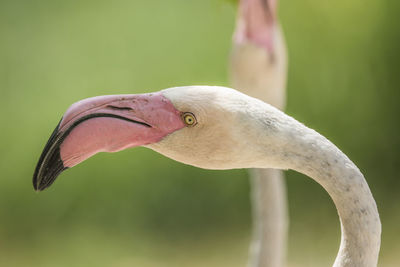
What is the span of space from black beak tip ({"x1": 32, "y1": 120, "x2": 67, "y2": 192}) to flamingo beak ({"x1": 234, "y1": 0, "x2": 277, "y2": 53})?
94 cm

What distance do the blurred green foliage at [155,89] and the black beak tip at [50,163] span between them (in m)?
2.74

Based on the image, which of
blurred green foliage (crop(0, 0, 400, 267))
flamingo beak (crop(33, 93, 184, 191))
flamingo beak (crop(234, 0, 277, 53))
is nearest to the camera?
flamingo beak (crop(33, 93, 184, 191))

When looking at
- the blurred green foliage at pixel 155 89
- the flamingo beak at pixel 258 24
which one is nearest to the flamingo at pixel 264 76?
the flamingo beak at pixel 258 24

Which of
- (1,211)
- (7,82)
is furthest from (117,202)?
(7,82)

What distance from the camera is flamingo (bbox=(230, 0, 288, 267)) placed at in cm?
181

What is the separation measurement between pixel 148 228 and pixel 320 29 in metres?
1.73

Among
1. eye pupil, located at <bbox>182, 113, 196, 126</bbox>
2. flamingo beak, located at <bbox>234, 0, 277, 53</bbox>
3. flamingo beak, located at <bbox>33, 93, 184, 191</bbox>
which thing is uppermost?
flamingo beak, located at <bbox>234, 0, 277, 53</bbox>

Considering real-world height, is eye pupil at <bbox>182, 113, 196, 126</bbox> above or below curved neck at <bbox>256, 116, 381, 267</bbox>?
above

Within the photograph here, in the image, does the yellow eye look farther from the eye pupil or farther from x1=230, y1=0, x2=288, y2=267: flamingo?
x1=230, y1=0, x2=288, y2=267: flamingo

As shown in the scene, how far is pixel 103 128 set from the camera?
3.24 feet

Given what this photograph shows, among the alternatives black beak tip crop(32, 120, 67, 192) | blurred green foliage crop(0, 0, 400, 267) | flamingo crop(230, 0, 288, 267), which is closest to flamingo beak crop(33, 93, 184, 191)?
black beak tip crop(32, 120, 67, 192)

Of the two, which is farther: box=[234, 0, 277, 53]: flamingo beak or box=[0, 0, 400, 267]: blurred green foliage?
box=[0, 0, 400, 267]: blurred green foliage

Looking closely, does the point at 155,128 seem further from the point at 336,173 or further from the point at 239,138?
the point at 336,173

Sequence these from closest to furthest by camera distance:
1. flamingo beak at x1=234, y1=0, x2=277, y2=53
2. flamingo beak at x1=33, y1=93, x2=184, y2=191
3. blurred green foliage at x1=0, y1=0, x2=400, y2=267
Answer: flamingo beak at x1=33, y1=93, x2=184, y2=191 < flamingo beak at x1=234, y1=0, x2=277, y2=53 < blurred green foliage at x1=0, y1=0, x2=400, y2=267
